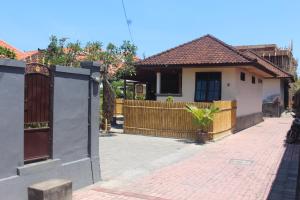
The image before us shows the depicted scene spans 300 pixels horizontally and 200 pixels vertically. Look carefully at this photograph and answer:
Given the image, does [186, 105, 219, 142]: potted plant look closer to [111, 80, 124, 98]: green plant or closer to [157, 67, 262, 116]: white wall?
[157, 67, 262, 116]: white wall

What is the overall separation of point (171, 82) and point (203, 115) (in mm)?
Result: 5352

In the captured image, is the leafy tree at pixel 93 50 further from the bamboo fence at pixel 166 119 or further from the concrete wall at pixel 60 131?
the concrete wall at pixel 60 131

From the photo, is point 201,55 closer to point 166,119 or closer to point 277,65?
point 166,119

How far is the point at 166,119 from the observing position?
16.2 meters

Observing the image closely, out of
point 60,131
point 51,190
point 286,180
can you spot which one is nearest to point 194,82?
point 286,180

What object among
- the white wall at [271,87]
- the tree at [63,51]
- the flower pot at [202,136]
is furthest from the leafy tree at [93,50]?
the white wall at [271,87]

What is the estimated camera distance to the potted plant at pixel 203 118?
49.6 feet

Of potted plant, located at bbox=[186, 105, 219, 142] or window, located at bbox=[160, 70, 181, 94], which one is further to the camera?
window, located at bbox=[160, 70, 181, 94]

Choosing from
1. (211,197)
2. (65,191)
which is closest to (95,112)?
(65,191)

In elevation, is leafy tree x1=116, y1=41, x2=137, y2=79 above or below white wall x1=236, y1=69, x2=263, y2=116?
above

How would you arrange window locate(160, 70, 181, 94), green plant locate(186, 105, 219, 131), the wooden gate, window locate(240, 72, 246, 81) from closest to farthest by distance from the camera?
the wooden gate < green plant locate(186, 105, 219, 131) < window locate(160, 70, 181, 94) < window locate(240, 72, 246, 81)

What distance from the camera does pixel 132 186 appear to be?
8.26m

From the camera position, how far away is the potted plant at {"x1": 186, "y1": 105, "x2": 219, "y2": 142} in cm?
1512

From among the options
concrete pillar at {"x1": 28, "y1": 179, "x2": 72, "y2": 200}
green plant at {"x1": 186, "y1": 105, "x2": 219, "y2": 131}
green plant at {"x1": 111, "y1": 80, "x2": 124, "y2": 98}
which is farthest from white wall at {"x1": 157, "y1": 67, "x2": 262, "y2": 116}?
concrete pillar at {"x1": 28, "y1": 179, "x2": 72, "y2": 200}
